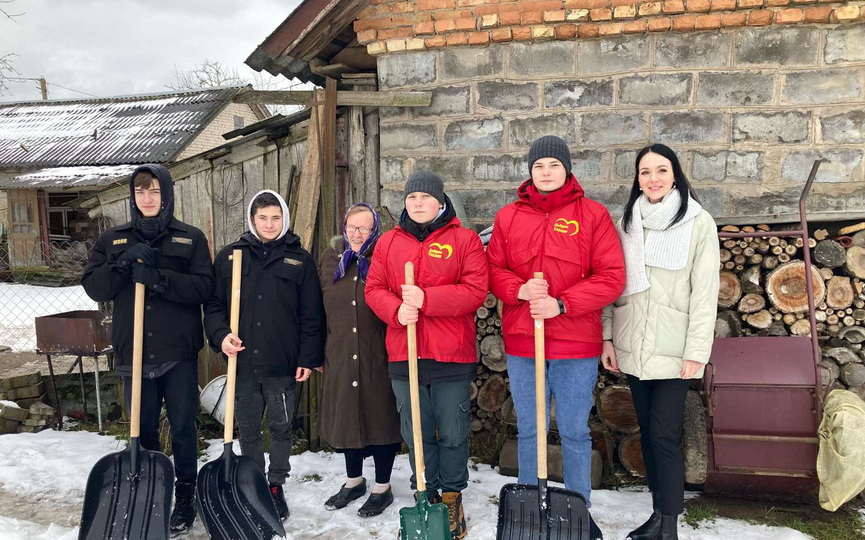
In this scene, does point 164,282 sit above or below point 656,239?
below

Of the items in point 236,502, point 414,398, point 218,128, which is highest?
point 218,128

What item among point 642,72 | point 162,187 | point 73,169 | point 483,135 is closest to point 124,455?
point 162,187

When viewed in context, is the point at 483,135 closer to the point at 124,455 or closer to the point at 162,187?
the point at 162,187

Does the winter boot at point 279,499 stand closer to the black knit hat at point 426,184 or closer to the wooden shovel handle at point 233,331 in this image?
the wooden shovel handle at point 233,331

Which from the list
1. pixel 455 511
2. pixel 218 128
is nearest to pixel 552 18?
pixel 455 511

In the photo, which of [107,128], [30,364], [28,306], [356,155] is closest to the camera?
[356,155]

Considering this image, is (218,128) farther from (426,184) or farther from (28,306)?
(426,184)

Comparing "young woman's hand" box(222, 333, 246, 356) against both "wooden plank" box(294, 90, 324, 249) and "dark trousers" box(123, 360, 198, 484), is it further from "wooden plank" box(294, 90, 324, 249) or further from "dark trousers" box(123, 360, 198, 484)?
"wooden plank" box(294, 90, 324, 249)

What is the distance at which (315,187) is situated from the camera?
4.39 m

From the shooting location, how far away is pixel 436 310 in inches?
109

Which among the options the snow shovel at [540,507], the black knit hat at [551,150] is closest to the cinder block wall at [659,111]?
the black knit hat at [551,150]

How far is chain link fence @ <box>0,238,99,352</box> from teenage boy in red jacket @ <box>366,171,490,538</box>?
7730 millimetres

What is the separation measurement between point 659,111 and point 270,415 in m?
3.21

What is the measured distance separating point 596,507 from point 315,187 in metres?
2.97
